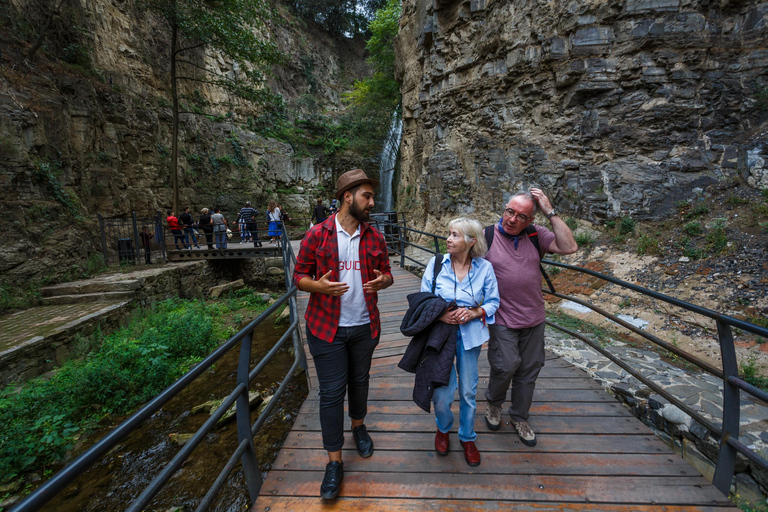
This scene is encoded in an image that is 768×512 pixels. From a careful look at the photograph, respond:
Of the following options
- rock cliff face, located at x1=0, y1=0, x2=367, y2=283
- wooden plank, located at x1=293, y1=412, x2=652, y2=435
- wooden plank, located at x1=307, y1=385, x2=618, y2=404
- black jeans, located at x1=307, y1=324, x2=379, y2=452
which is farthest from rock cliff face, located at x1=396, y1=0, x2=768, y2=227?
rock cliff face, located at x1=0, y1=0, x2=367, y2=283

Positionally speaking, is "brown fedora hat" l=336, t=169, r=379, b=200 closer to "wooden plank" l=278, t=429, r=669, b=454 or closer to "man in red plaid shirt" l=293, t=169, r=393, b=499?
"man in red plaid shirt" l=293, t=169, r=393, b=499

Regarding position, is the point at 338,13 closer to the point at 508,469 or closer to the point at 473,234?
the point at 473,234

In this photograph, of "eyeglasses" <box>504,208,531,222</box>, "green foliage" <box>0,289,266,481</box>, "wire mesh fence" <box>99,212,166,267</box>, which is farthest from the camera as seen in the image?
"wire mesh fence" <box>99,212,166,267</box>

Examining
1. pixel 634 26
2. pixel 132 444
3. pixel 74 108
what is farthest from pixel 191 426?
pixel 634 26

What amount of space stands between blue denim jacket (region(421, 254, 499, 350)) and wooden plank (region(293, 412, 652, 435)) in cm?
94

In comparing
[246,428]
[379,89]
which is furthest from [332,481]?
[379,89]

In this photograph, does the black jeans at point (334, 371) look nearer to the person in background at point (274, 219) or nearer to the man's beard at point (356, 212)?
the man's beard at point (356, 212)

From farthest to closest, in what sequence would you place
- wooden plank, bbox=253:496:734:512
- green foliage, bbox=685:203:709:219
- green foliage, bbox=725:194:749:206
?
1. green foliage, bbox=685:203:709:219
2. green foliage, bbox=725:194:749:206
3. wooden plank, bbox=253:496:734:512

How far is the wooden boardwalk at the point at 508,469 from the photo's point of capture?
1.95 m

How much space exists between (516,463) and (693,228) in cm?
882

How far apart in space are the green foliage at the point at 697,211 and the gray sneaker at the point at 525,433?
9.12 metres

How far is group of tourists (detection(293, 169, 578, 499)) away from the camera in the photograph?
2053 millimetres

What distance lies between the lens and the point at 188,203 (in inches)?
681

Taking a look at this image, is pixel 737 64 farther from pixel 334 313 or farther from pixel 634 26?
A: pixel 334 313
